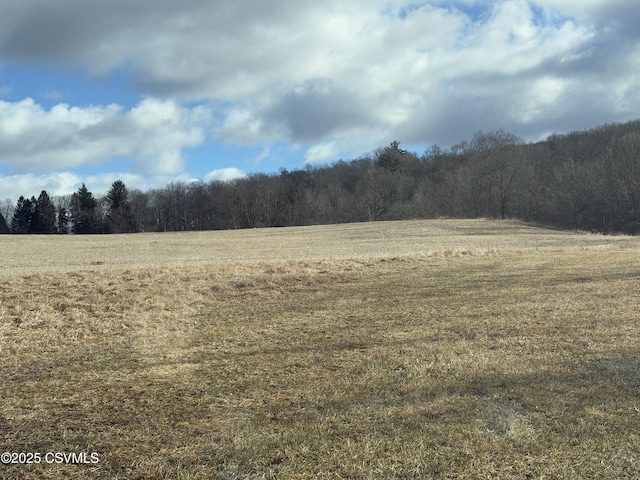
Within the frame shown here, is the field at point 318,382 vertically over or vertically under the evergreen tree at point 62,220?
under

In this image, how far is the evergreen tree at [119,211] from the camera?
86.7 m

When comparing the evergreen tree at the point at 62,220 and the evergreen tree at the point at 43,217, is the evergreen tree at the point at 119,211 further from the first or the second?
the evergreen tree at the point at 43,217

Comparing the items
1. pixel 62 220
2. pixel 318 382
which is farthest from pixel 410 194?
pixel 318 382

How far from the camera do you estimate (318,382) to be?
580 cm

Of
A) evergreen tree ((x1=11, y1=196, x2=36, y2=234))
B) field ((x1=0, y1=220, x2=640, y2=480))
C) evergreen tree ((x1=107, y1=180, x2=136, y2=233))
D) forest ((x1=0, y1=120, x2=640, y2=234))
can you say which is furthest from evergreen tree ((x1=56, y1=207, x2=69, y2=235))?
field ((x1=0, y1=220, x2=640, y2=480))

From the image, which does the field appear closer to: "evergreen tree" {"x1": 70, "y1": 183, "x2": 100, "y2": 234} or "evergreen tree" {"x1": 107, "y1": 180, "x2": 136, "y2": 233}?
"evergreen tree" {"x1": 107, "y1": 180, "x2": 136, "y2": 233}

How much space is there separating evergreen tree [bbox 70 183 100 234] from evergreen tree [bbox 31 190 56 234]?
3.62 meters

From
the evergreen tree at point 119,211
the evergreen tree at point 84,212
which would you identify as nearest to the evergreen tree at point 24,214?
the evergreen tree at point 84,212

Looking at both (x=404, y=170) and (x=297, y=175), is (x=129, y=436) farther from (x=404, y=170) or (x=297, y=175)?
(x=297, y=175)

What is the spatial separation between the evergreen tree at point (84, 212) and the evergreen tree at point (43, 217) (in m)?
3.62

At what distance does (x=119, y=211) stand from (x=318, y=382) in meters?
88.8

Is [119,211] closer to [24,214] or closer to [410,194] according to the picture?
[24,214]

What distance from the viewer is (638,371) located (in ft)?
19.3

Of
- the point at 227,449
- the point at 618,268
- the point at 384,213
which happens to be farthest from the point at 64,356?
the point at 384,213
